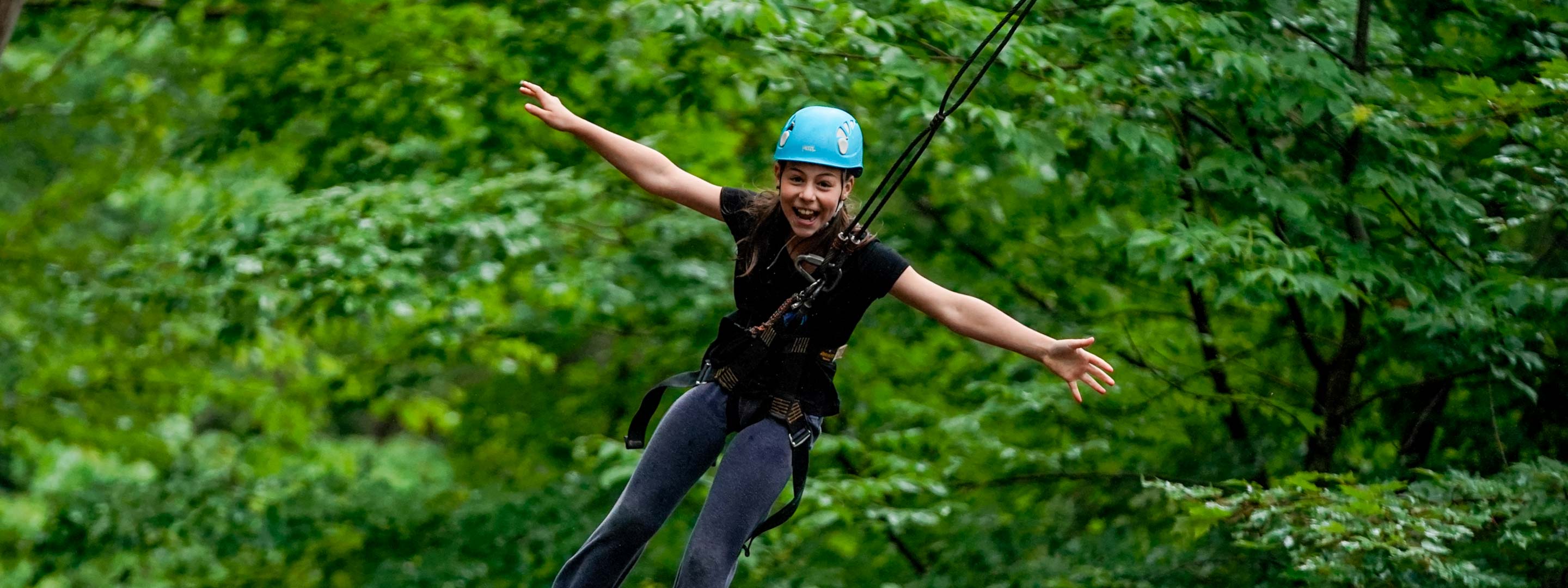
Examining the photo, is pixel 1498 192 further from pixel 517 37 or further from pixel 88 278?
pixel 88 278

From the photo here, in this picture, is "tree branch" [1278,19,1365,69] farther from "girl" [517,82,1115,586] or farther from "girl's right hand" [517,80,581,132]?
"girl's right hand" [517,80,581,132]

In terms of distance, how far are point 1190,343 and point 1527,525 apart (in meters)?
2.51

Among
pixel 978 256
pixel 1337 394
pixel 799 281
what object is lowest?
pixel 978 256

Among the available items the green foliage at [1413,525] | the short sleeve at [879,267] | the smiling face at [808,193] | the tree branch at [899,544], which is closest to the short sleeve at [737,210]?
the smiling face at [808,193]

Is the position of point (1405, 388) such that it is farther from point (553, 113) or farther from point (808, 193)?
point (553, 113)

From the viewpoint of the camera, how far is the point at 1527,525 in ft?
15.8

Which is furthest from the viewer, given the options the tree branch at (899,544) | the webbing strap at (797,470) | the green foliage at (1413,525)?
the tree branch at (899,544)

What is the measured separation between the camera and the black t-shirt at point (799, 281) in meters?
3.45

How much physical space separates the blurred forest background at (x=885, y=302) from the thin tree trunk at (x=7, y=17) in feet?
6.52

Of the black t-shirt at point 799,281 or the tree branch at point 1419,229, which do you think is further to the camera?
the tree branch at point 1419,229

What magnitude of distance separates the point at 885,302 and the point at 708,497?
4168mm

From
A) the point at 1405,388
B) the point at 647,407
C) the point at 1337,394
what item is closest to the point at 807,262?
the point at 647,407

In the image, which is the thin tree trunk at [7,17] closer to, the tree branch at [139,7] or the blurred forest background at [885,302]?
the blurred forest background at [885,302]

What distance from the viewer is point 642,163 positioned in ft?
12.1
